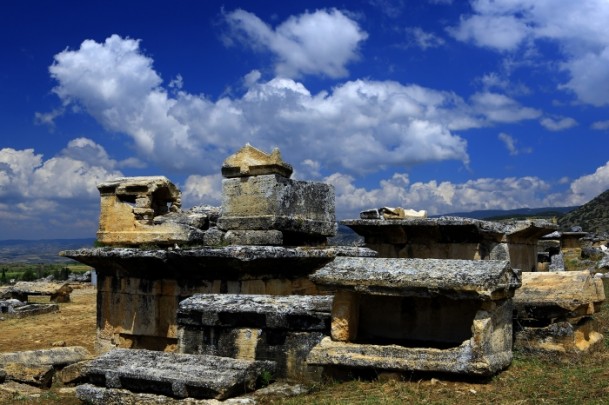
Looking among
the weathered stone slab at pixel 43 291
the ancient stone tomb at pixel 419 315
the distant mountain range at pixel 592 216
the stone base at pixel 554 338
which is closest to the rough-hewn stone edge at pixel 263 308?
the ancient stone tomb at pixel 419 315

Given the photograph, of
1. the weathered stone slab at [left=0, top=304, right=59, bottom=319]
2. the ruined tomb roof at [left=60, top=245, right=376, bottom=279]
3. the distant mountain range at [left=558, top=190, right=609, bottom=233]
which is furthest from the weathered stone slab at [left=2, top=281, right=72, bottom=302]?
the distant mountain range at [left=558, top=190, right=609, bottom=233]

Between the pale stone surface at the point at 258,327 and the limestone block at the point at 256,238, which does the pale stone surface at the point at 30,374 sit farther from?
the limestone block at the point at 256,238

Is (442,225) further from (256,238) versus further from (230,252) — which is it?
(230,252)

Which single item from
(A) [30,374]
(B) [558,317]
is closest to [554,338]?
(B) [558,317]

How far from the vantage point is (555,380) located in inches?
205

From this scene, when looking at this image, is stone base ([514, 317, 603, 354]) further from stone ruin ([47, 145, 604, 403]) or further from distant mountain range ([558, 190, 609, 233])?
distant mountain range ([558, 190, 609, 233])

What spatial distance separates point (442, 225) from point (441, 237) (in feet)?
1.10

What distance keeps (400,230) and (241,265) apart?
3946mm

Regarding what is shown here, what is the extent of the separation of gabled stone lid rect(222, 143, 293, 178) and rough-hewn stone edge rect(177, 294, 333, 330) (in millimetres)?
2081

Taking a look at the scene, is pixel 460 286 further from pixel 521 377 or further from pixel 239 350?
pixel 239 350

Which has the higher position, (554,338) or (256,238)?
(256,238)

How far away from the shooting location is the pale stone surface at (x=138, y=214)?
29.5 feet

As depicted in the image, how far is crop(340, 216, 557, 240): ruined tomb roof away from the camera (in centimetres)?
1031

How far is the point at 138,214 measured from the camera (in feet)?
30.1
